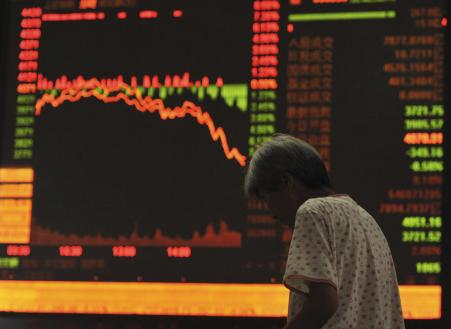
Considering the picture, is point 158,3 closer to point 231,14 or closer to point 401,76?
point 231,14

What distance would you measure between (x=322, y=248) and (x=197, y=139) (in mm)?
1512

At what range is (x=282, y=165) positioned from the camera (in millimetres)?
1612

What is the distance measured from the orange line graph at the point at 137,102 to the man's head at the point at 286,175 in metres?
1.31

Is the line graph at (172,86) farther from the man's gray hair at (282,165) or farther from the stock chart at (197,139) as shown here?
the man's gray hair at (282,165)

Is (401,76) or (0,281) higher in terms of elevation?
(401,76)

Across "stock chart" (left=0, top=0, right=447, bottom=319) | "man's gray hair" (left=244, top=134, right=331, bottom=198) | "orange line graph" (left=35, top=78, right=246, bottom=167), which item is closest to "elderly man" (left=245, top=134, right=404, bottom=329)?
"man's gray hair" (left=244, top=134, right=331, bottom=198)

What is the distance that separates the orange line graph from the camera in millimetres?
2990

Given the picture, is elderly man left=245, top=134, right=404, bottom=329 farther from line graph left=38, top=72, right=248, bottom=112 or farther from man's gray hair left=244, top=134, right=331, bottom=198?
line graph left=38, top=72, right=248, bottom=112

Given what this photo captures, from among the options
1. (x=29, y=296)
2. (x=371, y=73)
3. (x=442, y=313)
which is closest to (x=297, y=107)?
(x=371, y=73)

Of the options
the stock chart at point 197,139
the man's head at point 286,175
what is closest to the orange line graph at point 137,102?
the stock chart at point 197,139

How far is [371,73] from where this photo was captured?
2.93 m

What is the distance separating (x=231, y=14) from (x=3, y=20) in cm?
80

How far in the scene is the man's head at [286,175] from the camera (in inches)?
63.4

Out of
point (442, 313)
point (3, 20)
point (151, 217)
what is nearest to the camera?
point (442, 313)
